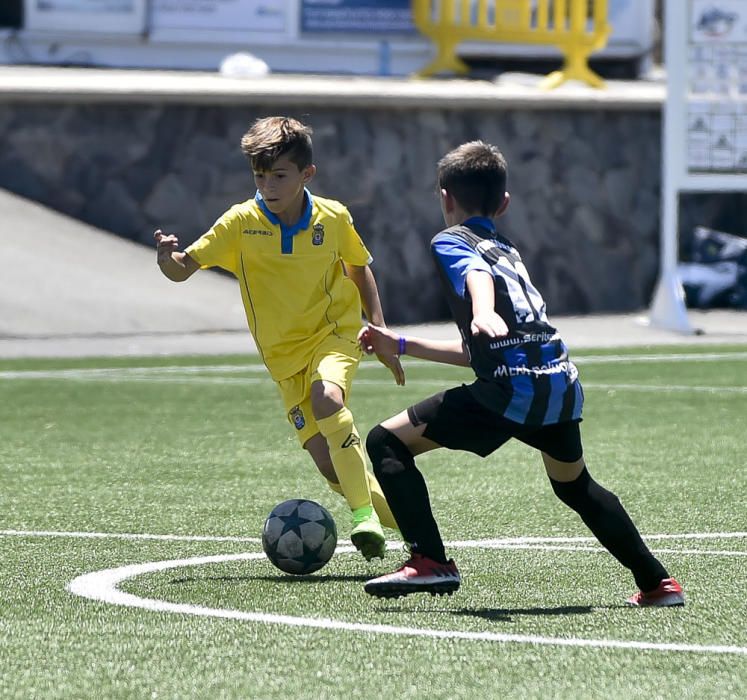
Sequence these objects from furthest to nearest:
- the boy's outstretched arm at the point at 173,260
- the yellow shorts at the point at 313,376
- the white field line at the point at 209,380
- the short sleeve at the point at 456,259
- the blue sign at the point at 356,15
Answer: the blue sign at the point at 356,15, the white field line at the point at 209,380, the yellow shorts at the point at 313,376, the boy's outstretched arm at the point at 173,260, the short sleeve at the point at 456,259

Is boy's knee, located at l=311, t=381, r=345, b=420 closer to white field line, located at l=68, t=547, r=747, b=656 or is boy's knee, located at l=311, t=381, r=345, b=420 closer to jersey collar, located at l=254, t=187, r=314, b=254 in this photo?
jersey collar, located at l=254, t=187, r=314, b=254

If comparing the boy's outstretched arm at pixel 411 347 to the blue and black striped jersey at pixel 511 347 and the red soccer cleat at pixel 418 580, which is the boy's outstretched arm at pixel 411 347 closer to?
the blue and black striped jersey at pixel 511 347

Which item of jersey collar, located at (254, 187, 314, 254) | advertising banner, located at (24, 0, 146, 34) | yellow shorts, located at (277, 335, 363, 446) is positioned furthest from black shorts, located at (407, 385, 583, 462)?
advertising banner, located at (24, 0, 146, 34)

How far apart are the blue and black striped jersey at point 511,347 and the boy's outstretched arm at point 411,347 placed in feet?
0.25

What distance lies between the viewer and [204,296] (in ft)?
64.1

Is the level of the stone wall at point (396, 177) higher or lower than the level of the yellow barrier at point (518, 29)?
lower

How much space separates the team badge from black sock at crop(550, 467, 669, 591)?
1.33m

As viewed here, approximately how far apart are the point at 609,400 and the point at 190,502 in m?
5.27

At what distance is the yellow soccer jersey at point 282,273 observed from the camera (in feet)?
21.0

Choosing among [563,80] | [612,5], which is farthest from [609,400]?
[612,5]

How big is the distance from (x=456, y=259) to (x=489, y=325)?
Answer: 44cm

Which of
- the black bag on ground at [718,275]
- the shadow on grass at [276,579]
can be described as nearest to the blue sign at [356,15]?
the black bag on ground at [718,275]

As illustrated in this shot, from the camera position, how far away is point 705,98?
19031 millimetres

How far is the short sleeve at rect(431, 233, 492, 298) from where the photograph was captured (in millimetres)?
5234
